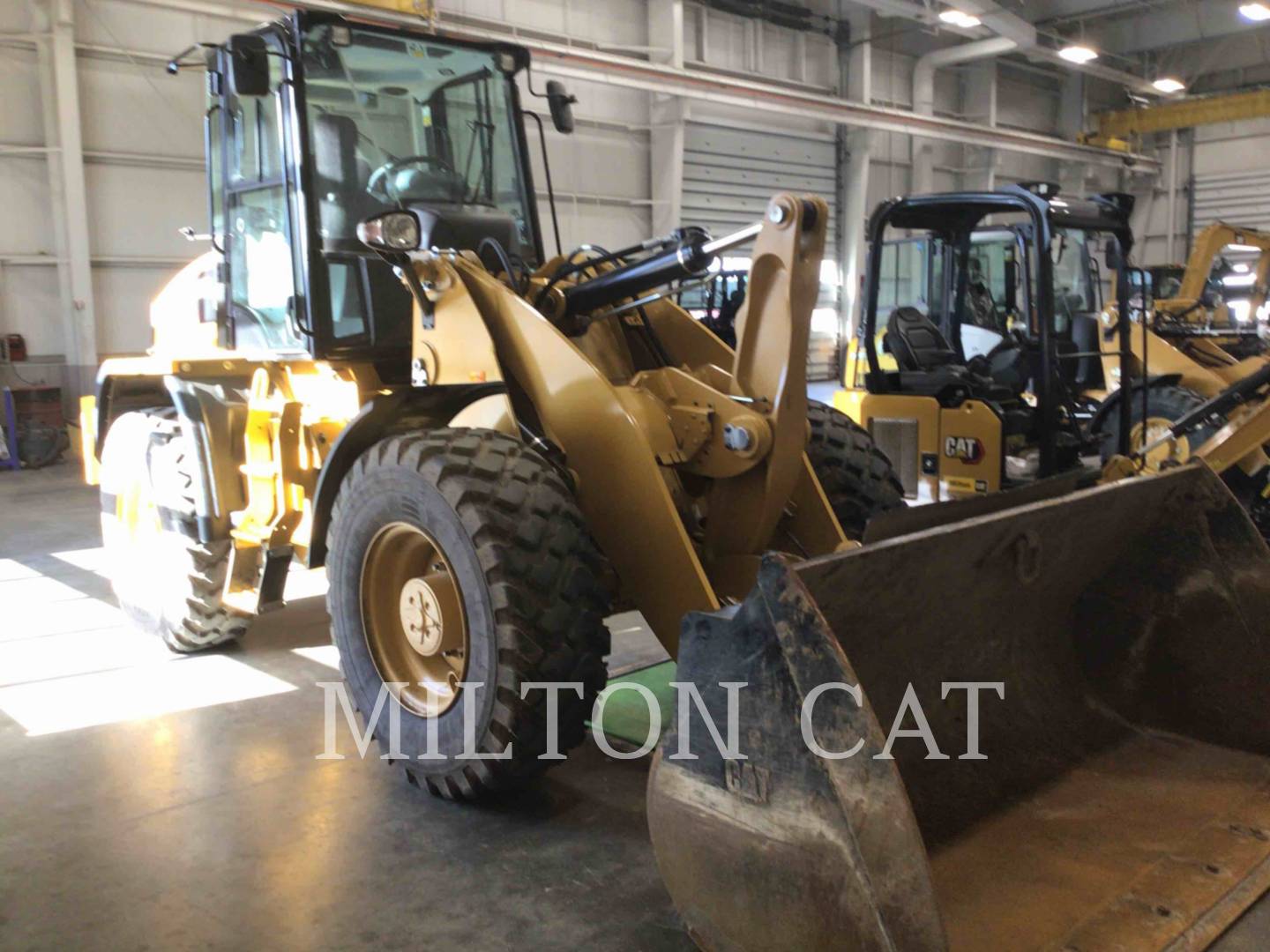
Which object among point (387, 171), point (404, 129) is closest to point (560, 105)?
point (404, 129)

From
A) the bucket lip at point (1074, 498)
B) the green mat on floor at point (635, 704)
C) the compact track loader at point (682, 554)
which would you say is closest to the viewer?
the compact track loader at point (682, 554)

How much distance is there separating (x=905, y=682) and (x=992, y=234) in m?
6.87

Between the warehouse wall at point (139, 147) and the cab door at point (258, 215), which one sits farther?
the warehouse wall at point (139, 147)

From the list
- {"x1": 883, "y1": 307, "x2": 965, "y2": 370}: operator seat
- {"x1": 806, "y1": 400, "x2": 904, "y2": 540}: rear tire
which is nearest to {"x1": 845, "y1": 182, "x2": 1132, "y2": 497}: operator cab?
{"x1": 883, "y1": 307, "x2": 965, "y2": 370}: operator seat

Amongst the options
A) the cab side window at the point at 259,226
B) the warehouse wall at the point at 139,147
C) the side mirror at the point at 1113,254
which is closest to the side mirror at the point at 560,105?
the cab side window at the point at 259,226

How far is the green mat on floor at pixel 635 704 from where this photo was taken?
13.5ft

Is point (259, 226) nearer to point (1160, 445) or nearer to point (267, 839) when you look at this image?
point (267, 839)

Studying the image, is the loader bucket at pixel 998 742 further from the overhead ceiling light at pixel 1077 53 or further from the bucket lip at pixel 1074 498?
the overhead ceiling light at pixel 1077 53

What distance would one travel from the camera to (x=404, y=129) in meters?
4.55

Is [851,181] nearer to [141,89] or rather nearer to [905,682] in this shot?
[141,89]

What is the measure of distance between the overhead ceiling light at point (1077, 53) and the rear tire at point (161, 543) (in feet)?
54.0

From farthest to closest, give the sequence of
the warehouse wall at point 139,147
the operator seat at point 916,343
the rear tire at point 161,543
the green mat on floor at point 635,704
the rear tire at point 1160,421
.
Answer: the warehouse wall at point 139,147, the operator seat at point 916,343, the rear tire at point 1160,421, the rear tire at point 161,543, the green mat on floor at point 635,704

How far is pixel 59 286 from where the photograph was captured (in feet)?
39.3

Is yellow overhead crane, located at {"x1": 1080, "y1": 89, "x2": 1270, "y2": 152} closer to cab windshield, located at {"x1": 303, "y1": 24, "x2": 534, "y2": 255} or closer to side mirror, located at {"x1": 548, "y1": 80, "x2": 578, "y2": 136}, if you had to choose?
side mirror, located at {"x1": 548, "y1": 80, "x2": 578, "y2": 136}
